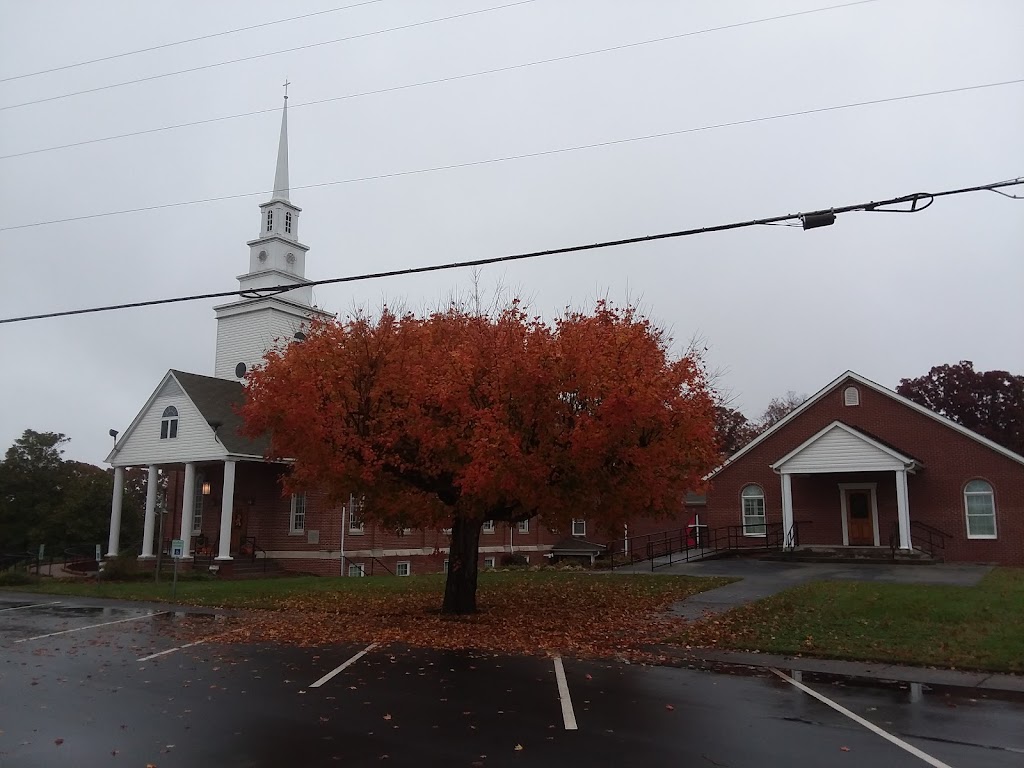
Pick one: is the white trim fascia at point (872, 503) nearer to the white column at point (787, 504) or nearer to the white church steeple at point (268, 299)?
the white column at point (787, 504)

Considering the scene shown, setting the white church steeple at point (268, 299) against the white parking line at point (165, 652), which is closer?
the white parking line at point (165, 652)

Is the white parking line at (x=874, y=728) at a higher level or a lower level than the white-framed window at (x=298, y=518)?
lower

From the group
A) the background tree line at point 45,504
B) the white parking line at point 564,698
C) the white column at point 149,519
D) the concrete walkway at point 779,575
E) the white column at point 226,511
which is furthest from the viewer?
the background tree line at point 45,504

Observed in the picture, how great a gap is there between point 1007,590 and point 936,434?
14183 mm

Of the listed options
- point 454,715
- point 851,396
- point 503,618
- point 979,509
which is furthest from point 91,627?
point 979,509

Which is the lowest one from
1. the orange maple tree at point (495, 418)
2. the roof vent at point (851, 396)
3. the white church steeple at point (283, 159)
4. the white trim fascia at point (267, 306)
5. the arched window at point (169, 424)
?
the orange maple tree at point (495, 418)

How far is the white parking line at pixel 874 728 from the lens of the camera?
712 centimetres

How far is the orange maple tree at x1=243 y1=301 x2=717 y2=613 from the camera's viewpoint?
14023 mm

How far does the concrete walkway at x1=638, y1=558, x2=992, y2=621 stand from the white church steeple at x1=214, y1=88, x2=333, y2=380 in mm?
23346

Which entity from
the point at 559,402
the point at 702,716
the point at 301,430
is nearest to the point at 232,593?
the point at 301,430

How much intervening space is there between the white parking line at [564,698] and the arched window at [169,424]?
26.9m

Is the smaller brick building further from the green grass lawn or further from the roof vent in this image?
the green grass lawn

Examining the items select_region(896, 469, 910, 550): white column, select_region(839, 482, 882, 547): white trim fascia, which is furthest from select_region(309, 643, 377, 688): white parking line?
select_region(839, 482, 882, 547): white trim fascia

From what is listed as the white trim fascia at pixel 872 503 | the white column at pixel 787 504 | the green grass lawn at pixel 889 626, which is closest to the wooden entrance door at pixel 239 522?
the white column at pixel 787 504
